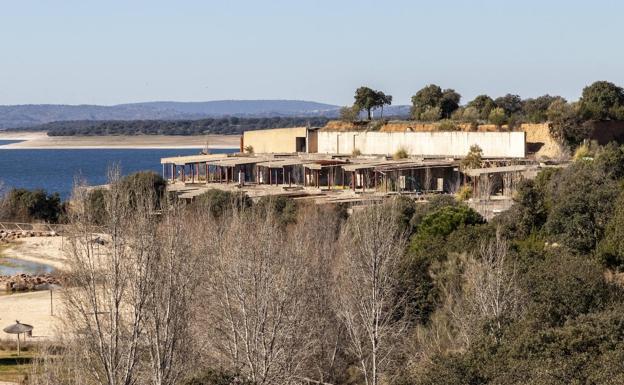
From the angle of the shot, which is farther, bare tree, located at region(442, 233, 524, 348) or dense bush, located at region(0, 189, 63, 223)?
dense bush, located at region(0, 189, 63, 223)

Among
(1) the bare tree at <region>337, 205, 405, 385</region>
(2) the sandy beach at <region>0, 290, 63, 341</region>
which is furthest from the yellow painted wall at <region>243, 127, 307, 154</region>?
(1) the bare tree at <region>337, 205, 405, 385</region>

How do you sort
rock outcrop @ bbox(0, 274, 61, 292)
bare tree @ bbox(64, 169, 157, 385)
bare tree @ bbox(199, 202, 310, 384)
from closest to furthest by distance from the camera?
1. bare tree @ bbox(64, 169, 157, 385)
2. bare tree @ bbox(199, 202, 310, 384)
3. rock outcrop @ bbox(0, 274, 61, 292)

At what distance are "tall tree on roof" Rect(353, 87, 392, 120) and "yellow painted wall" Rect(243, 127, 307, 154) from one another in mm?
5150

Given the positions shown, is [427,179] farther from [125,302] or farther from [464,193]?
[125,302]

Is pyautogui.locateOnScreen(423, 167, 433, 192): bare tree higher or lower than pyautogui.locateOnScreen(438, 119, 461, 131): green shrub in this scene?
lower

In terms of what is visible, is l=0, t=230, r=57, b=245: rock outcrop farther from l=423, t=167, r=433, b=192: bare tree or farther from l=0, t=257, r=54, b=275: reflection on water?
l=423, t=167, r=433, b=192: bare tree

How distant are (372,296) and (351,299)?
8.98ft

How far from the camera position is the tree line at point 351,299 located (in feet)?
77.2

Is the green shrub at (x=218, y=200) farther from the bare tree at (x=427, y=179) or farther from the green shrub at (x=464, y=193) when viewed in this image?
the bare tree at (x=427, y=179)

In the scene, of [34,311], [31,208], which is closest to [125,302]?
[34,311]

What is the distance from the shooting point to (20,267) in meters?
56.7

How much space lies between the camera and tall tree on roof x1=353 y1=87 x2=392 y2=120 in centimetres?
8200

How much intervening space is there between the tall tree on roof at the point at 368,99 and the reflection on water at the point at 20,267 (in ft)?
101

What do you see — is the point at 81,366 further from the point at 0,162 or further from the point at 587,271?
the point at 0,162
